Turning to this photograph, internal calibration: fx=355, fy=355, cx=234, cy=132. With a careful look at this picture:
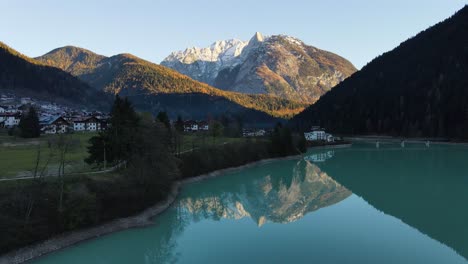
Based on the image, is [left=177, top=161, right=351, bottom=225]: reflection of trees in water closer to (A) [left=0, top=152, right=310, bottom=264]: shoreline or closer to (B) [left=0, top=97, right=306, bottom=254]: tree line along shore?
(A) [left=0, top=152, right=310, bottom=264]: shoreline

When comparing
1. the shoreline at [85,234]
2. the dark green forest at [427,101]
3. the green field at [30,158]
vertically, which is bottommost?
the shoreline at [85,234]


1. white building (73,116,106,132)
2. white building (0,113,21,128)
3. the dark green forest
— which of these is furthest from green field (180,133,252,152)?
the dark green forest

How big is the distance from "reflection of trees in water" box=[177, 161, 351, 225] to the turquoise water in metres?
0.13

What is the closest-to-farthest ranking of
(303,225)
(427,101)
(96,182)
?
(96,182) → (303,225) → (427,101)

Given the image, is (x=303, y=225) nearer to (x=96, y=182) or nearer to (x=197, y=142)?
(x=96, y=182)

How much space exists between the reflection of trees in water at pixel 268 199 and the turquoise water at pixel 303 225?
126 millimetres

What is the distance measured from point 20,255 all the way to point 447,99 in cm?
16959

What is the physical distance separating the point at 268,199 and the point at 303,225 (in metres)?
14.2

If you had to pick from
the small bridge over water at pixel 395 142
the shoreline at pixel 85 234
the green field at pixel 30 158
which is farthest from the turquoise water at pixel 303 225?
the small bridge over water at pixel 395 142

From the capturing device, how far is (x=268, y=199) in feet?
166

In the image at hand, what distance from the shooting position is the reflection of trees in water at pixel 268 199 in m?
41.6

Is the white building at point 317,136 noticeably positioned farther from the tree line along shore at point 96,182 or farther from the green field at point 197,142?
the tree line along shore at point 96,182

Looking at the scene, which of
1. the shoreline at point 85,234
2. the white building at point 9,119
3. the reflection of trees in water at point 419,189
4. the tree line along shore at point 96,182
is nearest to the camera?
the shoreline at point 85,234

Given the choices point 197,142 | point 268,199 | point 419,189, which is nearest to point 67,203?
point 268,199
